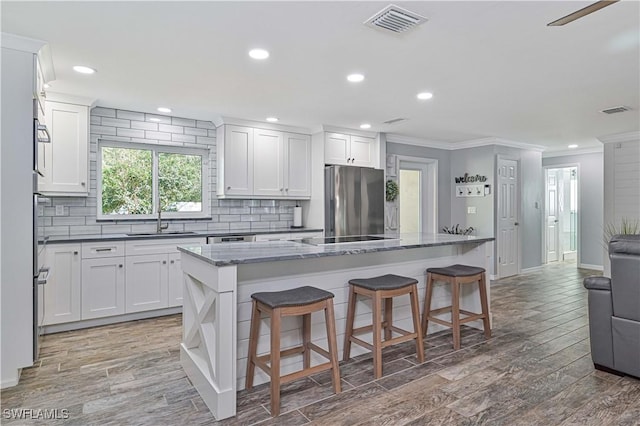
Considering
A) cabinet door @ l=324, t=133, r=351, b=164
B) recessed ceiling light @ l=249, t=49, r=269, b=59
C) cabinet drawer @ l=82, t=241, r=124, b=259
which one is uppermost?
recessed ceiling light @ l=249, t=49, r=269, b=59

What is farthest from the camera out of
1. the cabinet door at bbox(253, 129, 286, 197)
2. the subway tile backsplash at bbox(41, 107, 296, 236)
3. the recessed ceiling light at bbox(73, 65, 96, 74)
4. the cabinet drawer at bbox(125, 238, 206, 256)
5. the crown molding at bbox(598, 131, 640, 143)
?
the crown molding at bbox(598, 131, 640, 143)

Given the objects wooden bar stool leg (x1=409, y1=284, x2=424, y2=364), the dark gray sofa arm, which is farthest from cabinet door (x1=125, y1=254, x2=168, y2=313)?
the dark gray sofa arm

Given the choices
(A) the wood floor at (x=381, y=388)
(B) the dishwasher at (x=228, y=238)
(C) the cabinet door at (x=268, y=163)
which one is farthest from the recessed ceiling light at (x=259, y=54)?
(A) the wood floor at (x=381, y=388)

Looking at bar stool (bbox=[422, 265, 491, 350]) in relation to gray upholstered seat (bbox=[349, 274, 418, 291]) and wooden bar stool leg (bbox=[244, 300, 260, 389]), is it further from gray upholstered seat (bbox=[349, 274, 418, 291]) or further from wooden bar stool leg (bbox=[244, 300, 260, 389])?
wooden bar stool leg (bbox=[244, 300, 260, 389])

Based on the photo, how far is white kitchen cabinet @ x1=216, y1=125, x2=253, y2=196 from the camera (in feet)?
15.6

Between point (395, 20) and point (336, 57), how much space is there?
667 millimetres

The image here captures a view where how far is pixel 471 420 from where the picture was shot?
212 centimetres

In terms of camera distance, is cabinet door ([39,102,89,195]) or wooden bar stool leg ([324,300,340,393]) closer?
wooden bar stool leg ([324,300,340,393])

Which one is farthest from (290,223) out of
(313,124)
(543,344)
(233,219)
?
(543,344)

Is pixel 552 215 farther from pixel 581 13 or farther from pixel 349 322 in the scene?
pixel 349 322

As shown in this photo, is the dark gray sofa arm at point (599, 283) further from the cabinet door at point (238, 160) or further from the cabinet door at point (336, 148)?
the cabinet door at point (238, 160)

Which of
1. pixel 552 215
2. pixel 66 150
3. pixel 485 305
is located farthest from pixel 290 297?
pixel 552 215

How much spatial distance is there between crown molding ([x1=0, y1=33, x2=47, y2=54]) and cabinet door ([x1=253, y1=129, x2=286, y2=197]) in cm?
258

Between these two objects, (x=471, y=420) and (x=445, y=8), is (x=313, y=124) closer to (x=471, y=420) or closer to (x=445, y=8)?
(x=445, y=8)
